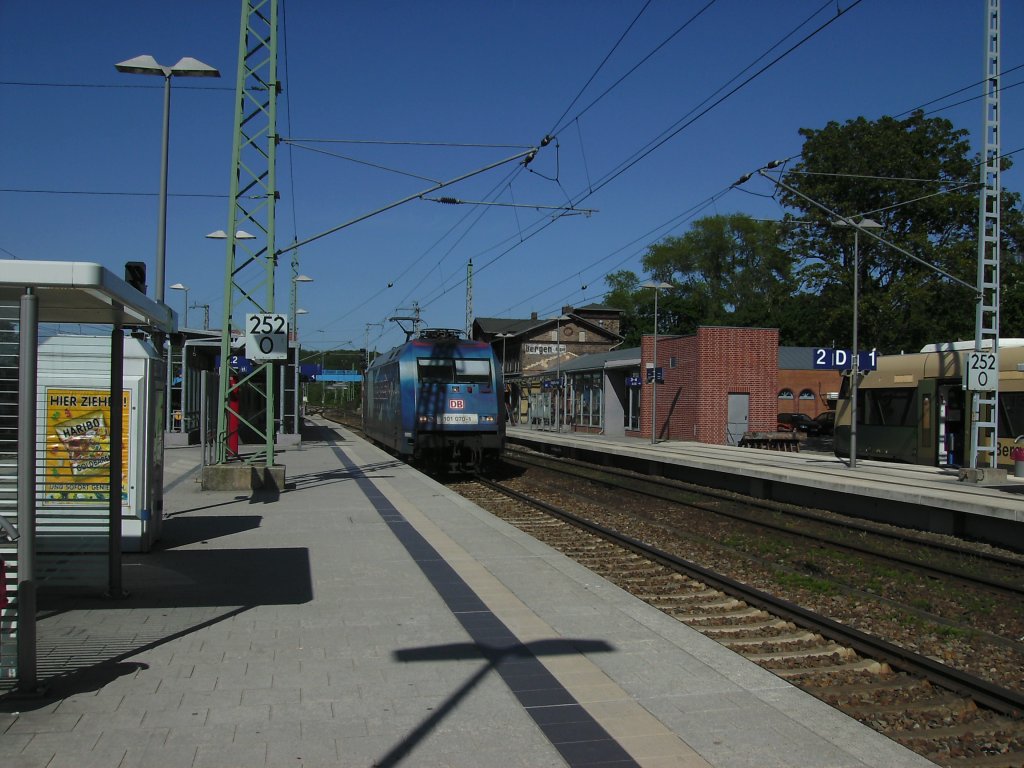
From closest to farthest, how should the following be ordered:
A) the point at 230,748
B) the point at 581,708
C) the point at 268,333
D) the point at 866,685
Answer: the point at 230,748 < the point at 581,708 < the point at 866,685 < the point at 268,333

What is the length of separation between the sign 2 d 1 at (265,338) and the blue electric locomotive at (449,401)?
220 inches

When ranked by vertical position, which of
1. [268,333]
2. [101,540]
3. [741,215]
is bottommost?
[101,540]

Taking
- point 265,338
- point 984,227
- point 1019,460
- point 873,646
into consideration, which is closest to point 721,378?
point 984,227

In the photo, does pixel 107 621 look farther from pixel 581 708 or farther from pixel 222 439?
pixel 222 439

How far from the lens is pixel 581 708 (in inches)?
183

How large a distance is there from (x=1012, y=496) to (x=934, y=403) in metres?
6.82

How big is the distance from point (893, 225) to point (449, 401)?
2311cm

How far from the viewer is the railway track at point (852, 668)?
488 centimetres

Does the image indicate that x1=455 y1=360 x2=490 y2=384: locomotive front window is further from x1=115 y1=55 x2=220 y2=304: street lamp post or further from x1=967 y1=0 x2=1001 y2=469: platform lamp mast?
x1=967 y1=0 x2=1001 y2=469: platform lamp mast

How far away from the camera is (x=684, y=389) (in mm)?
35531

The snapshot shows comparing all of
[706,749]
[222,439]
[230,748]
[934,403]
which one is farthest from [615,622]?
[934,403]

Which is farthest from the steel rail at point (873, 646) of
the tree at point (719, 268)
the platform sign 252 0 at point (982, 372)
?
the tree at point (719, 268)

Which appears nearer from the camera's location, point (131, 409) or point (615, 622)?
point (615, 622)

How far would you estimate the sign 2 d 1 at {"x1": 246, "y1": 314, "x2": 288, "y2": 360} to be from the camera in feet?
45.8
